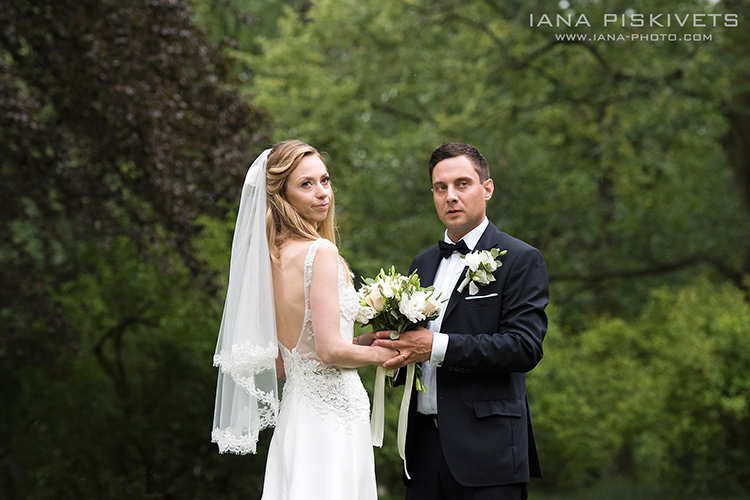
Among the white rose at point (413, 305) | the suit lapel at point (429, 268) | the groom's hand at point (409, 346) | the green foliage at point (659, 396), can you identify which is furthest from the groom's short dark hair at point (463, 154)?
the green foliage at point (659, 396)

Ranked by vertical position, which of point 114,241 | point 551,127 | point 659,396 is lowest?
point 659,396

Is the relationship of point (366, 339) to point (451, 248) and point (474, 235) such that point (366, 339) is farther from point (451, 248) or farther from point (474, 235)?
point (474, 235)

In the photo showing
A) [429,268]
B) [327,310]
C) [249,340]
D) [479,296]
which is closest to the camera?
[327,310]

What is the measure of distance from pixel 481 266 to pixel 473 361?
432mm

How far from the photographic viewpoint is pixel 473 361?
3.34 metres

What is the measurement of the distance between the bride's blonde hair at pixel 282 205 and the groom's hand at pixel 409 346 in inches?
23.1

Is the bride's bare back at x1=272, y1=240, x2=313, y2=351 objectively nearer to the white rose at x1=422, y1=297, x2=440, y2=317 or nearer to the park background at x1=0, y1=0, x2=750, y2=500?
the white rose at x1=422, y1=297, x2=440, y2=317

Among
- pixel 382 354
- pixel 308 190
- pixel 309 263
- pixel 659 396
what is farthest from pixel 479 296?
pixel 659 396

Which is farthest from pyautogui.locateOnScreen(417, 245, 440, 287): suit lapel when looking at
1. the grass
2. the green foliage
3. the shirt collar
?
the grass

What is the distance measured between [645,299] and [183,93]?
11485mm

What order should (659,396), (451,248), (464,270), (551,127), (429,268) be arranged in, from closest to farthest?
(464,270) → (451,248) → (429,268) → (659,396) → (551,127)

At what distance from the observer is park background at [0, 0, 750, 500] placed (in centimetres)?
686

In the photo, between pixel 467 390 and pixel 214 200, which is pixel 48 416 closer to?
pixel 214 200

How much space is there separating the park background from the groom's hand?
3.58 meters
